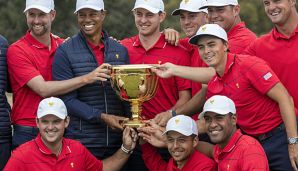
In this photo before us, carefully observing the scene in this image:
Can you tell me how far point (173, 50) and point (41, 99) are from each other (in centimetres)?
144

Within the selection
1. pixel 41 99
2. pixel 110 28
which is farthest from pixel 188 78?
pixel 110 28

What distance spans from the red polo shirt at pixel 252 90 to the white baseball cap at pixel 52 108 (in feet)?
5.03

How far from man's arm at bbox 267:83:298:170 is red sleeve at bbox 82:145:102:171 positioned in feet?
6.08

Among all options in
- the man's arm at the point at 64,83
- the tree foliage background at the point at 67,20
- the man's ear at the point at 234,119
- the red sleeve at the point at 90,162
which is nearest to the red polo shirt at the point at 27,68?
the man's arm at the point at 64,83

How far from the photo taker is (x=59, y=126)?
27.5ft

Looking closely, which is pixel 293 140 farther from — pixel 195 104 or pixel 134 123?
pixel 134 123

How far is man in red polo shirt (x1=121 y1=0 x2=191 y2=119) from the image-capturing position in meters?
8.98

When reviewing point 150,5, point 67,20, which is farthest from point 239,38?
point 67,20

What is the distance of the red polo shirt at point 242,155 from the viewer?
7.62m

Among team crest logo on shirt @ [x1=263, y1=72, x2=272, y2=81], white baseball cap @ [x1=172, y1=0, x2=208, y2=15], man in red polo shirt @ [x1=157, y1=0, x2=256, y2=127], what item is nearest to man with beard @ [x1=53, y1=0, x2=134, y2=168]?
man in red polo shirt @ [x1=157, y1=0, x2=256, y2=127]

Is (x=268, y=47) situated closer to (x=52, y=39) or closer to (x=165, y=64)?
(x=165, y=64)

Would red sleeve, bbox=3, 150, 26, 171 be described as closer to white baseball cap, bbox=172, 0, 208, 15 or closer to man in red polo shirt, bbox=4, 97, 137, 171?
man in red polo shirt, bbox=4, 97, 137, 171

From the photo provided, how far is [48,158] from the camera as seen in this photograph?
835 centimetres

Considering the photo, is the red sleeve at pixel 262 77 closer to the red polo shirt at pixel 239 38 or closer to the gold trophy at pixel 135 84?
the red polo shirt at pixel 239 38
